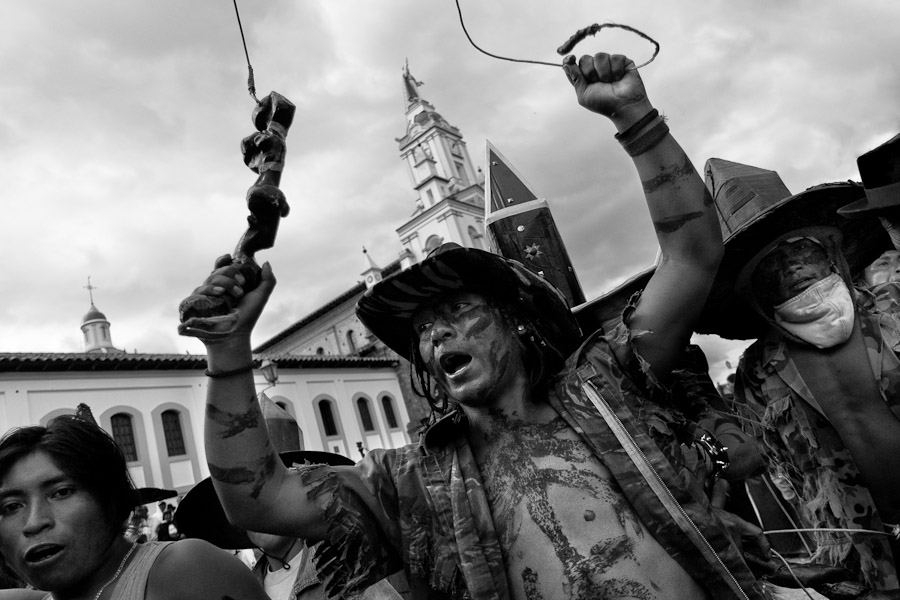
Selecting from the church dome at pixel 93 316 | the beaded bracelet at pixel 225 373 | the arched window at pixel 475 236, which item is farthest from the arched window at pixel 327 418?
the church dome at pixel 93 316

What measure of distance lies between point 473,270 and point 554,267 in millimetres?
1237

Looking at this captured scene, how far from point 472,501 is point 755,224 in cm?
177

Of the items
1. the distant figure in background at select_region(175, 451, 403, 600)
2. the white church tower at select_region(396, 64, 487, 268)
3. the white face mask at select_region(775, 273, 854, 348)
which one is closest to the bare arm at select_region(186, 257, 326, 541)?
the distant figure in background at select_region(175, 451, 403, 600)

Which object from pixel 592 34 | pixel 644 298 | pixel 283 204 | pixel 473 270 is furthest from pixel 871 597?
pixel 283 204

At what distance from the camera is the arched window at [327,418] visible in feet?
82.7

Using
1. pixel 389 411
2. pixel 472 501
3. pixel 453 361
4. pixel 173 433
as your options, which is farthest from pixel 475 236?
pixel 472 501

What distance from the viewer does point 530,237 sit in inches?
127

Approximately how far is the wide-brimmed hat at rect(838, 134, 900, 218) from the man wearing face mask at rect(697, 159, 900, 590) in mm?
52

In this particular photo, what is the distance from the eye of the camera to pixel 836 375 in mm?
2717

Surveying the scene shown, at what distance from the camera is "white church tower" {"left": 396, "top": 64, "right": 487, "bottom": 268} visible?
35375 millimetres

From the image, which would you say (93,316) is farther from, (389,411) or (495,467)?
(495,467)

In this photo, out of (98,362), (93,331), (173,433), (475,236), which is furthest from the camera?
(93,331)

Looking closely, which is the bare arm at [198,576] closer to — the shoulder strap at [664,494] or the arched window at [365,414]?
the shoulder strap at [664,494]

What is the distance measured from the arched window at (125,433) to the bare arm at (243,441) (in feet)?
62.3
